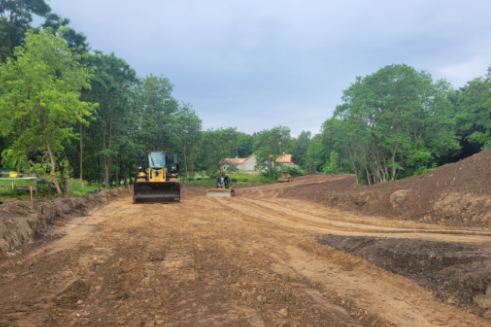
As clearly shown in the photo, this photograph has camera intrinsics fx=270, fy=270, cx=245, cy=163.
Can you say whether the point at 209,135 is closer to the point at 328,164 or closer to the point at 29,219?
the point at 328,164

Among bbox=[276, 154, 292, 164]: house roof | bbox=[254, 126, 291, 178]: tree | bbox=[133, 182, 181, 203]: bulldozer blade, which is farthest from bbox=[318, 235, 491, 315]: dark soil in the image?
bbox=[276, 154, 292, 164]: house roof

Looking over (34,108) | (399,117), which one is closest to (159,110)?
(34,108)

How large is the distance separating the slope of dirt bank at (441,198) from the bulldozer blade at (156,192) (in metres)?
9.69

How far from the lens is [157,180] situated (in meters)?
17.0

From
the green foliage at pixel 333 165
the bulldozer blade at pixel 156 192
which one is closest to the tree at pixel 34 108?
the bulldozer blade at pixel 156 192

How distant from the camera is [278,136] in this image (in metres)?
53.4

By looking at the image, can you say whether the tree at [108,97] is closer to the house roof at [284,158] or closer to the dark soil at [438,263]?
the dark soil at [438,263]

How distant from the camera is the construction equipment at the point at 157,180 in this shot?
15.5 metres

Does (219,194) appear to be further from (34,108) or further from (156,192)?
(34,108)

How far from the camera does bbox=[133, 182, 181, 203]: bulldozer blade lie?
15414 mm

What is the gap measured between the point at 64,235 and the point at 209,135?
40.1 m

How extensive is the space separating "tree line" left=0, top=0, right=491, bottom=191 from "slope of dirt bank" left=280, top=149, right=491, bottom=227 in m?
7.06

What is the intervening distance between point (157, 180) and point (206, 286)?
44.4 feet

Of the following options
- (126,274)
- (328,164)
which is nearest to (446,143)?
(126,274)
